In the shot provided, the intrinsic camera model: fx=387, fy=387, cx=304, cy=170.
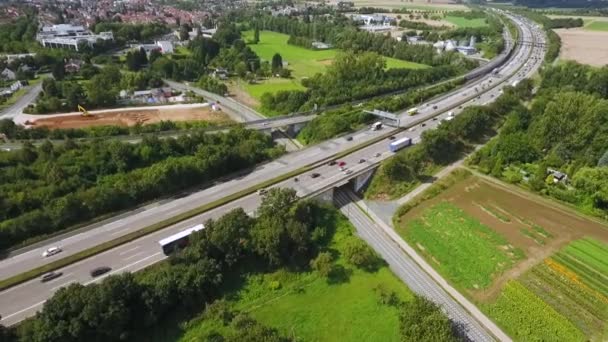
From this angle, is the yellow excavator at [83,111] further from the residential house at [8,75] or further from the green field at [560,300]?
the green field at [560,300]

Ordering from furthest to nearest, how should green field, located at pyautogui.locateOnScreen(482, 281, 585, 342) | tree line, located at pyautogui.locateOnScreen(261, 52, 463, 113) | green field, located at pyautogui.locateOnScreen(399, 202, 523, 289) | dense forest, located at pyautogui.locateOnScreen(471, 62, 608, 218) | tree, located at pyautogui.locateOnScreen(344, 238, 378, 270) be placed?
1. tree line, located at pyautogui.locateOnScreen(261, 52, 463, 113)
2. dense forest, located at pyautogui.locateOnScreen(471, 62, 608, 218)
3. tree, located at pyautogui.locateOnScreen(344, 238, 378, 270)
4. green field, located at pyautogui.locateOnScreen(399, 202, 523, 289)
5. green field, located at pyautogui.locateOnScreen(482, 281, 585, 342)

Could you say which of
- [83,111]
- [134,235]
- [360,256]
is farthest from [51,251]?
[83,111]

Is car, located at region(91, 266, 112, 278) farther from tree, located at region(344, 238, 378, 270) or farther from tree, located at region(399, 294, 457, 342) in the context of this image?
tree, located at region(399, 294, 457, 342)

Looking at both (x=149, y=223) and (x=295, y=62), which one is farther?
(x=295, y=62)

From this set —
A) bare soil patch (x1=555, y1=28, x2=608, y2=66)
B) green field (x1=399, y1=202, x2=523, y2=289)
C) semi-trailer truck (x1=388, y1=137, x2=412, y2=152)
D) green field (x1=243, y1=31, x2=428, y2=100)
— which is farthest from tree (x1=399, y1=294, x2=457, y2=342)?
bare soil patch (x1=555, y1=28, x2=608, y2=66)

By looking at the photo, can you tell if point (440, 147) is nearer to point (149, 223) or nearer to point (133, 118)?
point (149, 223)

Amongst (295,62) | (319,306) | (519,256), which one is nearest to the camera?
(319,306)

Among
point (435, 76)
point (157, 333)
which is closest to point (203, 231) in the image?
point (157, 333)

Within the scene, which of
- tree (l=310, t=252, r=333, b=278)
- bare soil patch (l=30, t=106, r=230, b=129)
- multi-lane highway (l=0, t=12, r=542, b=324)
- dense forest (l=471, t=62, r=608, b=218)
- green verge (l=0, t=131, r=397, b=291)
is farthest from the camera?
bare soil patch (l=30, t=106, r=230, b=129)
